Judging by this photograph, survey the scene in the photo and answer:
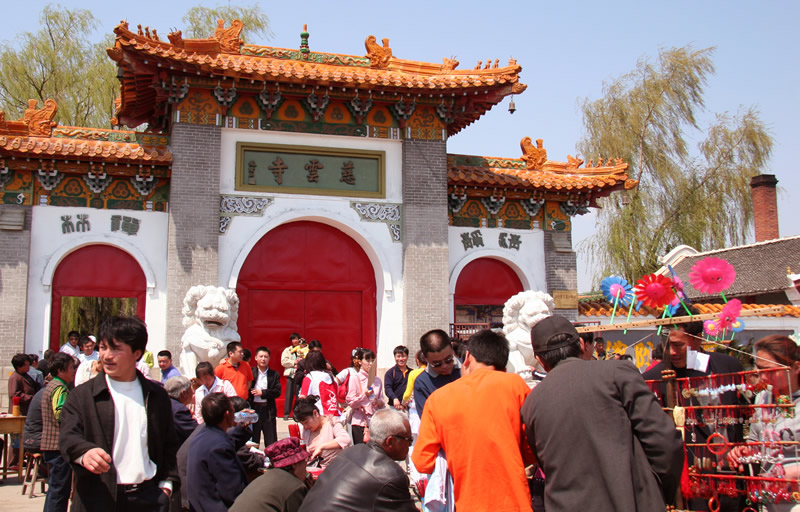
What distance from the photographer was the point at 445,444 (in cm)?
364

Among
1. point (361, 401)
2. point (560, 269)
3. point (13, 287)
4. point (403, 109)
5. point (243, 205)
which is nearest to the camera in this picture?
point (361, 401)

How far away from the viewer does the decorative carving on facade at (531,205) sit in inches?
528

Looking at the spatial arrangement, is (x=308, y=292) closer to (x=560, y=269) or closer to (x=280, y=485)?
(x=560, y=269)

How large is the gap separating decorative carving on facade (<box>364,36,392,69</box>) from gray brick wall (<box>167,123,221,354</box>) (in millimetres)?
2926

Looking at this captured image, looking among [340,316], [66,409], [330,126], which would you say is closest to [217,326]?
[340,316]

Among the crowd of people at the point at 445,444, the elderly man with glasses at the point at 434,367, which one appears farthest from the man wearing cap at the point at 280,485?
the elderly man with glasses at the point at 434,367

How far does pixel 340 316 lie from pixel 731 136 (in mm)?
14891

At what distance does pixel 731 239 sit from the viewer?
21484 millimetres

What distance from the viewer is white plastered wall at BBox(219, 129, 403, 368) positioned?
38.1 feet

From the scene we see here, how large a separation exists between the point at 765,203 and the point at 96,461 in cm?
2139

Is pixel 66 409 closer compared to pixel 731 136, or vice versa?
pixel 66 409

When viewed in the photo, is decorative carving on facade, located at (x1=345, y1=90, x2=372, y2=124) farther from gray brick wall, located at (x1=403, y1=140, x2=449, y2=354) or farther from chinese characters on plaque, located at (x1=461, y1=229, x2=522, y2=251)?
chinese characters on plaque, located at (x1=461, y1=229, x2=522, y2=251)

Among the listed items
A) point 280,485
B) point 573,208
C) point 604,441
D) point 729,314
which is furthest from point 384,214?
point 604,441

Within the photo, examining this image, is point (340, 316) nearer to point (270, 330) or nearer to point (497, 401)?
point (270, 330)
